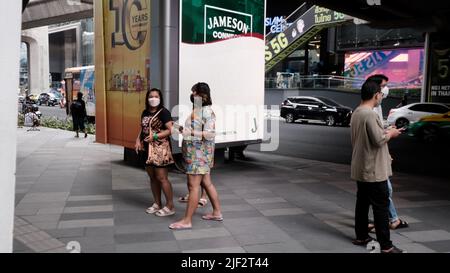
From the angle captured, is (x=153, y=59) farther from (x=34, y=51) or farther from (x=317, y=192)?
(x=34, y=51)

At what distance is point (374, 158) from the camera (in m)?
4.66

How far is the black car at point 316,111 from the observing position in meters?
23.9

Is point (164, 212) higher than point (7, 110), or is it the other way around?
point (7, 110)

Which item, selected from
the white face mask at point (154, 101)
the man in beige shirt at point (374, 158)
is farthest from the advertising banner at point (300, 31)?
the man in beige shirt at point (374, 158)

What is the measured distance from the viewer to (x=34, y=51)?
53.7 meters

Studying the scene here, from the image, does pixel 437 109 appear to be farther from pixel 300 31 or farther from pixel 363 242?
pixel 300 31

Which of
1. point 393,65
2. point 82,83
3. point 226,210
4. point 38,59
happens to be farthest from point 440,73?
point 38,59

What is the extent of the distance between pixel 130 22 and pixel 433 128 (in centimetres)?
1237

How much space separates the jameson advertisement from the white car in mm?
10789

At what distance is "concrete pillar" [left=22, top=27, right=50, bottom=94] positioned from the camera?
5328cm

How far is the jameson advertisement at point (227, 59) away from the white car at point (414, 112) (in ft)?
35.4

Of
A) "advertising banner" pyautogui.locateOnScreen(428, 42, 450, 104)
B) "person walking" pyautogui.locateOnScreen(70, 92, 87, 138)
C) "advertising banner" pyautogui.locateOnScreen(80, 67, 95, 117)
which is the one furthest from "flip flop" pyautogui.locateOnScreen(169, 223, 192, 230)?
"advertising banner" pyautogui.locateOnScreen(428, 42, 450, 104)

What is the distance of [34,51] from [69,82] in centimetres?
3068
